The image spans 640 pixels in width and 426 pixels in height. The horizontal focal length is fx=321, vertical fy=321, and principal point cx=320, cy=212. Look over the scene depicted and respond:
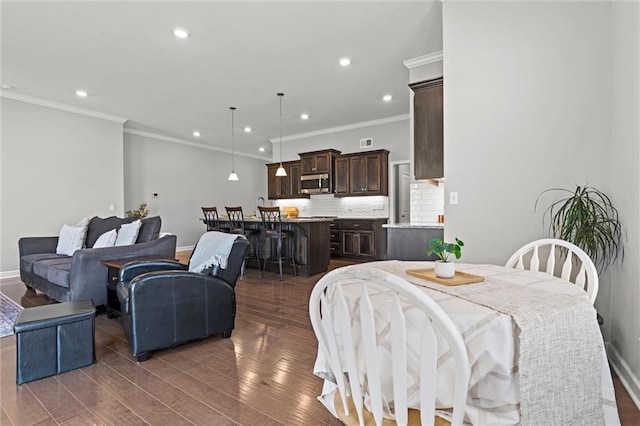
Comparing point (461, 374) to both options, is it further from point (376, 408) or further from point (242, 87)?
point (242, 87)

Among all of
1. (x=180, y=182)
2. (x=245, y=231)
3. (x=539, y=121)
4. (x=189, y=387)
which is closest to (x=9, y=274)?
(x=245, y=231)

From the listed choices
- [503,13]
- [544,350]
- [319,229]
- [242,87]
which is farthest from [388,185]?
[544,350]

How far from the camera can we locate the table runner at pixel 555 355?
95 centimetres

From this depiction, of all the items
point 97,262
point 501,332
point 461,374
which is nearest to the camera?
point 461,374

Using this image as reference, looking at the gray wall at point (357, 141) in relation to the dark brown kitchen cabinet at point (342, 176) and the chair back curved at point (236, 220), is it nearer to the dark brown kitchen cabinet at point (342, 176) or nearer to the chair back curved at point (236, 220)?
the dark brown kitchen cabinet at point (342, 176)

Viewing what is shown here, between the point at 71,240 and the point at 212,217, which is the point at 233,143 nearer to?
the point at 212,217

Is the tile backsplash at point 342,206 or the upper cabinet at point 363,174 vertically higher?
the upper cabinet at point 363,174

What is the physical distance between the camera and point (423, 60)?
412 centimetres

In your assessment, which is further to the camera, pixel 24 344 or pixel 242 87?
pixel 242 87

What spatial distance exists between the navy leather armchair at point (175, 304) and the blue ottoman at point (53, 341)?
265 mm

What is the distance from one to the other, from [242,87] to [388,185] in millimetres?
3501

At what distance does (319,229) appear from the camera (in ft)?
17.9

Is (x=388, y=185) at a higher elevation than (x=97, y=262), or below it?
higher

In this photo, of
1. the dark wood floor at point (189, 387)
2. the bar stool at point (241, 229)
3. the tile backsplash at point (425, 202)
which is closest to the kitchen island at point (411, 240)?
the tile backsplash at point (425, 202)
